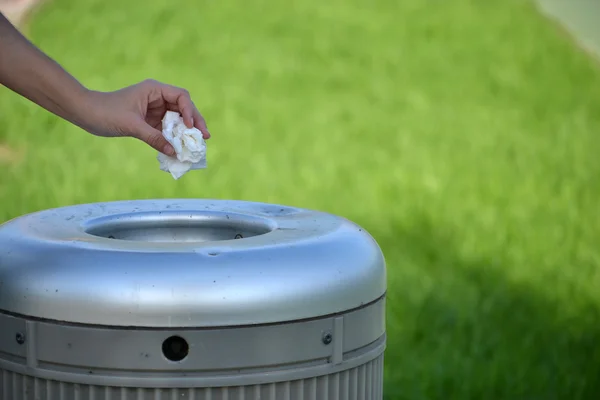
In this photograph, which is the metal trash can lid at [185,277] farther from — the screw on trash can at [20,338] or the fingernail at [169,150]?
the fingernail at [169,150]

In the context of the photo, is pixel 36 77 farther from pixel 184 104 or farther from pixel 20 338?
pixel 20 338

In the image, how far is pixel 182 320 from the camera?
179 centimetres

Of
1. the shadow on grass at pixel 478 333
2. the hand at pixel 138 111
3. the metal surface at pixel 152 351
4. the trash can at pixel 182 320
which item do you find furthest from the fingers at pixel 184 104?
the shadow on grass at pixel 478 333

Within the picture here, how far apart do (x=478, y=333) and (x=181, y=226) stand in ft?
8.47

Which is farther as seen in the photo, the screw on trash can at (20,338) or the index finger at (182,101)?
the index finger at (182,101)

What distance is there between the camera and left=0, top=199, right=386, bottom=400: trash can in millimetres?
1801

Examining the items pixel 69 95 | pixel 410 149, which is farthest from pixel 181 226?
pixel 410 149

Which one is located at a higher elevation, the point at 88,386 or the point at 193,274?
the point at 193,274

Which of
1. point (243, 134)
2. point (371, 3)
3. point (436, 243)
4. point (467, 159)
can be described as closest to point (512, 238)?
point (436, 243)

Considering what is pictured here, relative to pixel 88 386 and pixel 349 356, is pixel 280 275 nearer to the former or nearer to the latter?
pixel 349 356

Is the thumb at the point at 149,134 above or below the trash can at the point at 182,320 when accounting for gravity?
above

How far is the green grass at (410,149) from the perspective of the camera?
4.75 meters

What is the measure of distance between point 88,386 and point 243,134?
190 inches

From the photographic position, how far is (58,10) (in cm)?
845
